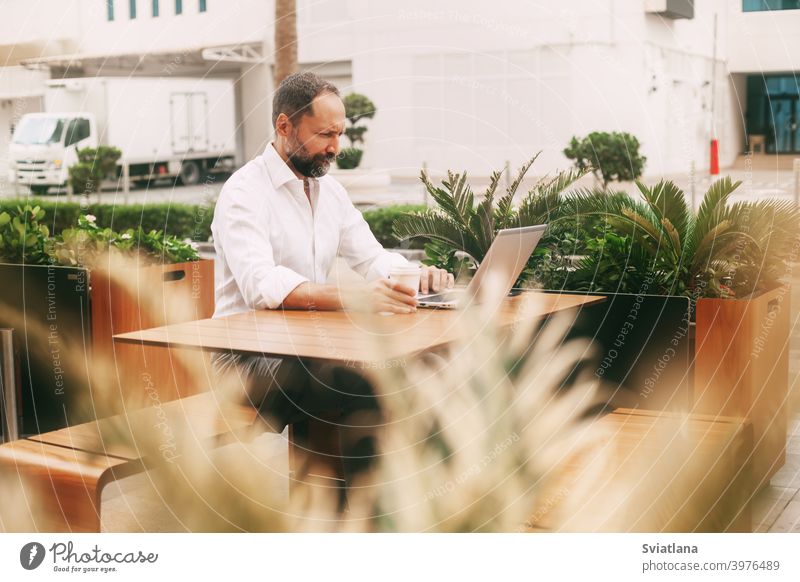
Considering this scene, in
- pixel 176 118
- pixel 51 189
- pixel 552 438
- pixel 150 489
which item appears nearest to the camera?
pixel 552 438

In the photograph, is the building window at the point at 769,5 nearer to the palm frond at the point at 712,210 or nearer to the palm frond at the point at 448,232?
the palm frond at the point at 712,210

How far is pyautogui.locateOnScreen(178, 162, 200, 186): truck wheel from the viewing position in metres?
24.2

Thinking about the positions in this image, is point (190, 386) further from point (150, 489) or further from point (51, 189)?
point (51, 189)

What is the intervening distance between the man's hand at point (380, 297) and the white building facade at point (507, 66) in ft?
54.6

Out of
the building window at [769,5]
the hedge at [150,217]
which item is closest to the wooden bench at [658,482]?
the building window at [769,5]

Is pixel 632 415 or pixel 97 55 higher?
pixel 97 55

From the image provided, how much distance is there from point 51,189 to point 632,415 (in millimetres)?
19455

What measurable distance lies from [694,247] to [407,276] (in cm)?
127

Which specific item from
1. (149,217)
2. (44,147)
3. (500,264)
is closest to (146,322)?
(500,264)

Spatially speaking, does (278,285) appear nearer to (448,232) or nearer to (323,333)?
(323,333)

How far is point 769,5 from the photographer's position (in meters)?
8.75

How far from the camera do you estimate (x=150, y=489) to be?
371 centimetres

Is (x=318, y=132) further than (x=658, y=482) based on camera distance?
Yes
